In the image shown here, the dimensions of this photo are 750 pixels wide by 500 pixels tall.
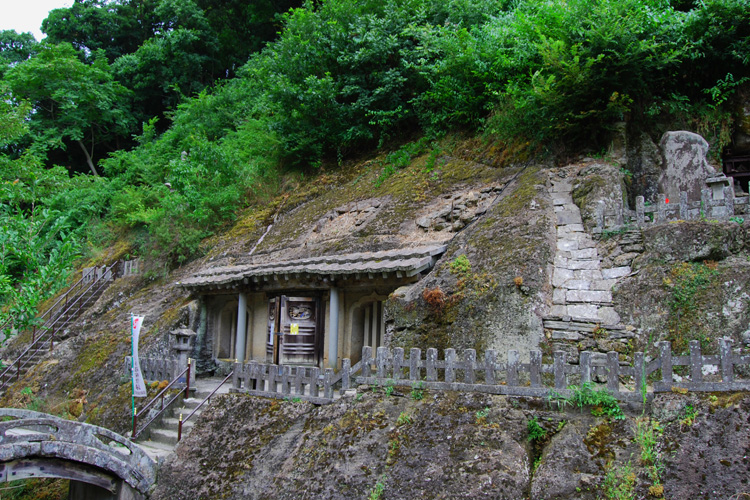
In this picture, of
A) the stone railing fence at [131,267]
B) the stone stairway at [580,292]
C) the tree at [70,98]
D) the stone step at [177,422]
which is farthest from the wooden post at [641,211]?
the tree at [70,98]

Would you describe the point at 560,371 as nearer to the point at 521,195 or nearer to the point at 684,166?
the point at 521,195

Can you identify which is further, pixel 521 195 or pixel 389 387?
pixel 521 195

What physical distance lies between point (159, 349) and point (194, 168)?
28.5 feet

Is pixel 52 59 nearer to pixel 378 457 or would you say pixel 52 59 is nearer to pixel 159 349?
pixel 159 349

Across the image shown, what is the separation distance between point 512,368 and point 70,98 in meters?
31.8

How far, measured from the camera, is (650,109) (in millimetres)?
14367

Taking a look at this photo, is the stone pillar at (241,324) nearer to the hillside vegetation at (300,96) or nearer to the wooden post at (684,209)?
the hillside vegetation at (300,96)

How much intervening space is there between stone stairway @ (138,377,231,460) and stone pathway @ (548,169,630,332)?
809cm

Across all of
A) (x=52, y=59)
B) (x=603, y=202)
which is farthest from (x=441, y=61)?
(x=52, y=59)

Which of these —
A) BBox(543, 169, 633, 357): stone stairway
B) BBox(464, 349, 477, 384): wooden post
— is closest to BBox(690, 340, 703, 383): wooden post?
BBox(543, 169, 633, 357): stone stairway

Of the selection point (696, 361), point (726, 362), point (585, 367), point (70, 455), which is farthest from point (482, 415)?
point (70, 455)

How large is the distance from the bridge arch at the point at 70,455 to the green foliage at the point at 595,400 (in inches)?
336

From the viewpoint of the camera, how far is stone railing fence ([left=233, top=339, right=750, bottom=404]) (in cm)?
715

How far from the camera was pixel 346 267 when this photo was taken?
40.9 ft
